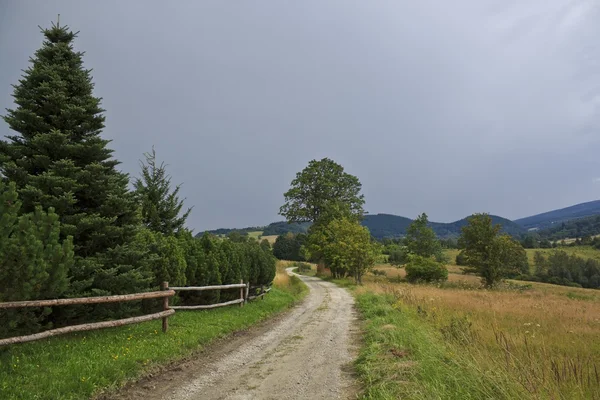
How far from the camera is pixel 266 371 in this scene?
691 centimetres

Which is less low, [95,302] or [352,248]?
[352,248]

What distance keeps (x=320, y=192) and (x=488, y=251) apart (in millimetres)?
21139

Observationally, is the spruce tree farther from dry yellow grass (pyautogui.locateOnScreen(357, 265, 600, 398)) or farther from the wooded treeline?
dry yellow grass (pyautogui.locateOnScreen(357, 265, 600, 398))

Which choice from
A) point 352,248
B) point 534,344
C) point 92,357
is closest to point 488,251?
point 352,248

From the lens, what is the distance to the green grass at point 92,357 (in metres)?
5.32

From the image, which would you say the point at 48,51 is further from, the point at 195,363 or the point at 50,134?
the point at 195,363

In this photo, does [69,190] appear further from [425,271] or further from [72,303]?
[425,271]

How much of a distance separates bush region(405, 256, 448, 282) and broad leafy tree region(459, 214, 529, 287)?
361 centimetres

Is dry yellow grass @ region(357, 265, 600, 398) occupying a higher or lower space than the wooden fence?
lower

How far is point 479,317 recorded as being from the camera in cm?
1256

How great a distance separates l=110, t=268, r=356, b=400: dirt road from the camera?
225 inches

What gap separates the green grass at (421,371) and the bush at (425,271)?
33.9 m

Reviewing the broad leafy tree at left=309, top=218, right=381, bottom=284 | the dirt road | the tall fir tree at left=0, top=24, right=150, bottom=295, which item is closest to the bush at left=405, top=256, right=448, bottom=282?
the broad leafy tree at left=309, top=218, right=381, bottom=284

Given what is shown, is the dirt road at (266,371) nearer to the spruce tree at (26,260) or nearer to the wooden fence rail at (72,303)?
the wooden fence rail at (72,303)
